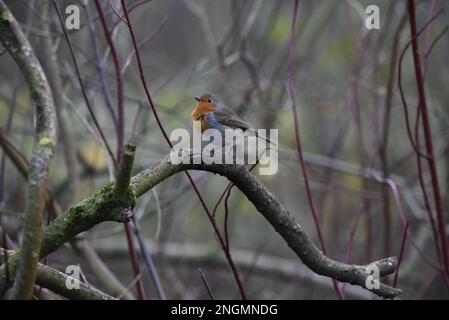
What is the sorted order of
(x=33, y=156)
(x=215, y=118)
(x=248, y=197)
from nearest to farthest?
(x=33, y=156) < (x=248, y=197) < (x=215, y=118)

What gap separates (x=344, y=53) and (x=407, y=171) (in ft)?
6.06

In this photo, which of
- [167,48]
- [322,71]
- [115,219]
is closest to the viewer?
[115,219]

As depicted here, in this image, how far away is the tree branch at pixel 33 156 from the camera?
1448mm

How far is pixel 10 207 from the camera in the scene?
5.03 m

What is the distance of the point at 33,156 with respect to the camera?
1.51 m

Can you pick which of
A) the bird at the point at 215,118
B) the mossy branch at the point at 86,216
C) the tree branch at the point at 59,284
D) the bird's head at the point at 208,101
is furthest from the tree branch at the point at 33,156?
the bird's head at the point at 208,101

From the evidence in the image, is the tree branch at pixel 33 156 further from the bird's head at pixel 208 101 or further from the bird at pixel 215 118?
the bird's head at pixel 208 101

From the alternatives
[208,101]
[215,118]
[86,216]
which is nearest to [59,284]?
[86,216]

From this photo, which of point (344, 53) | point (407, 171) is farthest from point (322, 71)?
point (407, 171)

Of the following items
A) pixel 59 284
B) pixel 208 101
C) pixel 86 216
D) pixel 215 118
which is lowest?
pixel 59 284

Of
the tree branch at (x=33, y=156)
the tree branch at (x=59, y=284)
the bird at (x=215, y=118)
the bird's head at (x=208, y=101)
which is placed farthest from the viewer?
the bird's head at (x=208, y=101)

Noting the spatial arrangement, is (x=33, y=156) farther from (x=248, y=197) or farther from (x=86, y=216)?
(x=248, y=197)
